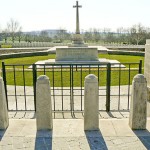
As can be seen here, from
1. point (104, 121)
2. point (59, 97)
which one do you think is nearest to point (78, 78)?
point (59, 97)

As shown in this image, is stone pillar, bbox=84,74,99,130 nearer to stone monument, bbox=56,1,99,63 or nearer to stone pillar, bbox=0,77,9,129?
stone pillar, bbox=0,77,9,129

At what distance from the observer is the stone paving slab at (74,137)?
3609mm

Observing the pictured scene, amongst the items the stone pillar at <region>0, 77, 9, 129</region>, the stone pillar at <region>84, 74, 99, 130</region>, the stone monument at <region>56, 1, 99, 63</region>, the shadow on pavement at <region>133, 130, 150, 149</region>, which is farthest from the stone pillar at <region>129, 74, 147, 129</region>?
the stone monument at <region>56, 1, 99, 63</region>

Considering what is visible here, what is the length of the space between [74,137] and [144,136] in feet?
4.20

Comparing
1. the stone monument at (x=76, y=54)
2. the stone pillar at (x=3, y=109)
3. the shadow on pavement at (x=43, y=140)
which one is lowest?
the shadow on pavement at (x=43, y=140)

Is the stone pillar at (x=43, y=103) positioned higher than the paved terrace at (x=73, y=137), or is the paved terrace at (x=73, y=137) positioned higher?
the stone pillar at (x=43, y=103)

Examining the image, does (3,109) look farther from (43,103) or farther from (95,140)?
(95,140)

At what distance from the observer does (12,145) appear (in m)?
3.67

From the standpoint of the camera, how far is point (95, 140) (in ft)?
12.5

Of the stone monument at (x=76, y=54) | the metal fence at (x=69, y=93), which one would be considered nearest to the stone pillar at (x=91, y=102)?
A: the metal fence at (x=69, y=93)

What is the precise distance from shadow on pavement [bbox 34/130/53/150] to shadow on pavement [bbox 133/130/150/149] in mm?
1604

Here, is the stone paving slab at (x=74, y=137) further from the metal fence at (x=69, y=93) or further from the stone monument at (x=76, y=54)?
the stone monument at (x=76, y=54)

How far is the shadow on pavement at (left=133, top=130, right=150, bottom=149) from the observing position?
3673 millimetres

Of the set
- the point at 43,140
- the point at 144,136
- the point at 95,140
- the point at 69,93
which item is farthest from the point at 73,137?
the point at 69,93
